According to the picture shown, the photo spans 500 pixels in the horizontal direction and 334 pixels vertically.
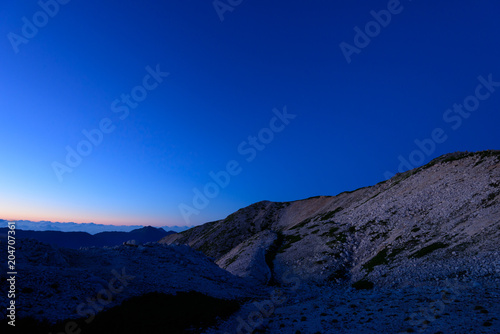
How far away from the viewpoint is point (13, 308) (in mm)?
17391

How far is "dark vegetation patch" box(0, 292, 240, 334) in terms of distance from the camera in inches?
705

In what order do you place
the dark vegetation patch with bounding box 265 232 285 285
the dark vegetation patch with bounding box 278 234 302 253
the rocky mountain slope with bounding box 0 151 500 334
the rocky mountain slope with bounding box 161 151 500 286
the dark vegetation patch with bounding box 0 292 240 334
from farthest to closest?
the dark vegetation patch with bounding box 278 234 302 253
the dark vegetation patch with bounding box 265 232 285 285
the rocky mountain slope with bounding box 161 151 500 286
the rocky mountain slope with bounding box 0 151 500 334
the dark vegetation patch with bounding box 0 292 240 334

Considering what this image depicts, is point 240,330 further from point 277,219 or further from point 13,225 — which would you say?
point 277,219

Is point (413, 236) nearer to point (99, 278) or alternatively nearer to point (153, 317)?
point (153, 317)

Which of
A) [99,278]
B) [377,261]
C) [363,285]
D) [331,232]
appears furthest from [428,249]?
[99,278]

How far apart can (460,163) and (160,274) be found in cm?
7367

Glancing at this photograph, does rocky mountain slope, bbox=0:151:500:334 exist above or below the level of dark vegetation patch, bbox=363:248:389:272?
above

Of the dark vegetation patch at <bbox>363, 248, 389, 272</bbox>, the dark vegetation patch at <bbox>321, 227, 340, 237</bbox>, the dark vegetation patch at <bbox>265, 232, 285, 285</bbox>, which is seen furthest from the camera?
A: the dark vegetation patch at <bbox>321, 227, 340, 237</bbox>

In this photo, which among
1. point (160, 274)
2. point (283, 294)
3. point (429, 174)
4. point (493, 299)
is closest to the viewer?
point (493, 299)

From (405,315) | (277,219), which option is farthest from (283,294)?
(277,219)

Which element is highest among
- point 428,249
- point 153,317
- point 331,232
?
point 153,317

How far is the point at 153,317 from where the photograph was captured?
75.6 ft

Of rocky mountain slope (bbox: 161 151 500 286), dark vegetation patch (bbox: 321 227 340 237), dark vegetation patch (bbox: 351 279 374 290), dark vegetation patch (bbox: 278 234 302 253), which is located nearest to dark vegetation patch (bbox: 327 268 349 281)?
rocky mountain slope (bbox: 161 151 500 286)

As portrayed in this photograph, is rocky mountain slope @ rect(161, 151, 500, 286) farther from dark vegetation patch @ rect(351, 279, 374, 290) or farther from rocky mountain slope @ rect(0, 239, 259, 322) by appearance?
rocky mountain slope @ rect(0, 239, 259, 322)
